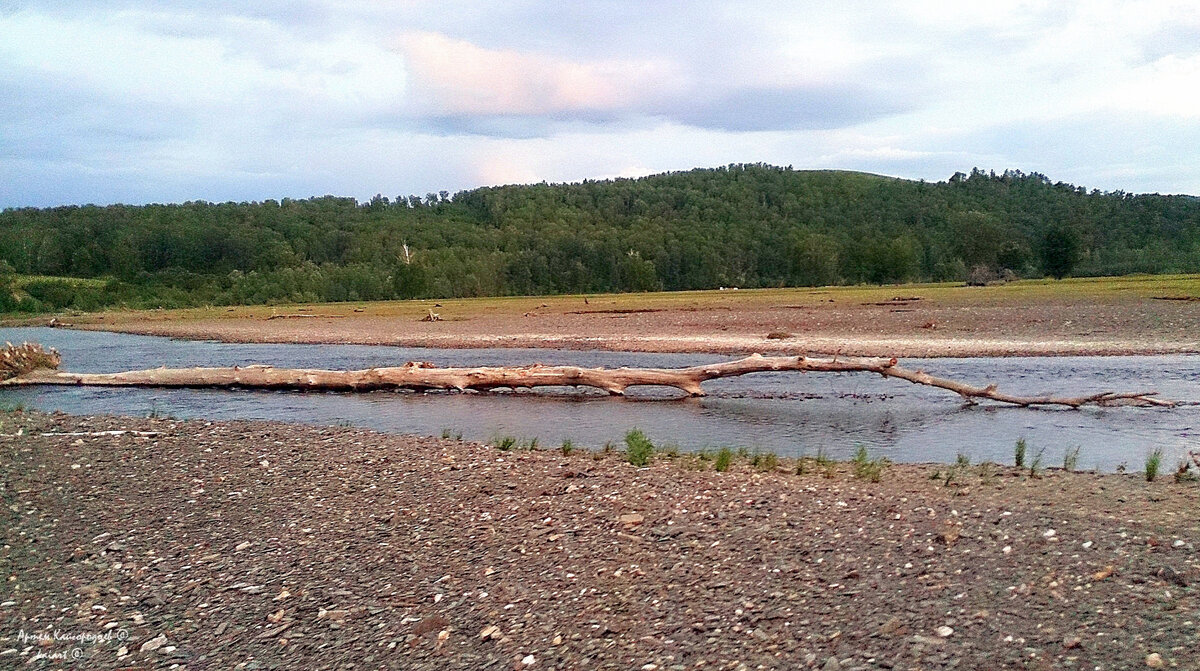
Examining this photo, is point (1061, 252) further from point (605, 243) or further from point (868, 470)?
point (868, 470)

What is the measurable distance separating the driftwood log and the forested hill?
57.3m

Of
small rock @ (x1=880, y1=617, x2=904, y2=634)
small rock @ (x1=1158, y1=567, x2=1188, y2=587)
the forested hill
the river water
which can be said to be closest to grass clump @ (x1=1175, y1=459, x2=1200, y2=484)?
the river water

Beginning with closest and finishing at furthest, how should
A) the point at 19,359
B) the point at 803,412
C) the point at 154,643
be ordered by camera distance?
the point at 154,643
the point at 803,412
the point at 19,359

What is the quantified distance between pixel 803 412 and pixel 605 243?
93.1 meters

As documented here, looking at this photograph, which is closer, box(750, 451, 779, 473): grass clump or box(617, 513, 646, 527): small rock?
box(617, 513, 646, 527): small rock

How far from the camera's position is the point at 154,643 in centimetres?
567

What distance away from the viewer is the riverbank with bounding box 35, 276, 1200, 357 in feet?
92.8

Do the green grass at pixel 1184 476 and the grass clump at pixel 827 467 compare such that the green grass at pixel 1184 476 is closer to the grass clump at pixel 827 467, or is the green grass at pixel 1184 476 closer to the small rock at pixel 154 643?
the grass clump at pixel 827 467

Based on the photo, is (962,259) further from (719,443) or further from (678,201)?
(719,443)

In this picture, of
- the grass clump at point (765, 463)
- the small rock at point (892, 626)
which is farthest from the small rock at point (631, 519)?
the grass clump at point (765, 463)

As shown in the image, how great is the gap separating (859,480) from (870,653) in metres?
5.15

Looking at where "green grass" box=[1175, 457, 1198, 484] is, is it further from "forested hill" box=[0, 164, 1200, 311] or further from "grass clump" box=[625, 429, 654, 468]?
"forested hill" box=[0, 164, 1200, 311]

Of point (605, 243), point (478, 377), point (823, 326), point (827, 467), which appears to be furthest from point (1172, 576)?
point (605, 243)

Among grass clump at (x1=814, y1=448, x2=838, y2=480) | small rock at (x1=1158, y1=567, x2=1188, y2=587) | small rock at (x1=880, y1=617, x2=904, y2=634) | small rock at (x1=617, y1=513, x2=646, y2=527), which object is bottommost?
grass clump at (x1=814, y1=448, x2=838, y2=480)
